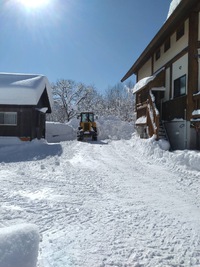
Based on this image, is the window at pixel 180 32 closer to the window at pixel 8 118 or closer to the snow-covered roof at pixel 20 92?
the snow-covered roof at pixel 20 92

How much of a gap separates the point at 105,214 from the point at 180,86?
10.7 metres

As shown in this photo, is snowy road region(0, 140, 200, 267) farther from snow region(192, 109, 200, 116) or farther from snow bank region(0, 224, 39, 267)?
snow region(192, 109, 200, 116)

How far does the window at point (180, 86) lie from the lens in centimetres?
1332

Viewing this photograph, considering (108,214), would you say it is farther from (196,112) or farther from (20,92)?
(20,92)

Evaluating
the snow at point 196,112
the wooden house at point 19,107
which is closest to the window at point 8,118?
the wooden house at point 19,107

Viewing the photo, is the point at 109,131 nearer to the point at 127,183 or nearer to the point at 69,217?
the point at 127,183

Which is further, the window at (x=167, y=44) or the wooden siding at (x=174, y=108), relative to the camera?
the window at (x=167, y=44)

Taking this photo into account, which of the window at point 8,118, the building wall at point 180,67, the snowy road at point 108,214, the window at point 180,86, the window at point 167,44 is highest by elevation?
the window at point 167,44

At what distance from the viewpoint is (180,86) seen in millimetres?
13867

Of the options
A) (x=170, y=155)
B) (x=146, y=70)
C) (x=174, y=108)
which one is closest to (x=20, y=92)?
(x=146, y=70)

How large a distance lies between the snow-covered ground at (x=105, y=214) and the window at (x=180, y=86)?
209 inches

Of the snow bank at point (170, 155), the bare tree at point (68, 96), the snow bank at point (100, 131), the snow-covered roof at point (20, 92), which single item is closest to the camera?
the snow bank at point (170, 155)

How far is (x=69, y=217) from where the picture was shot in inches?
178

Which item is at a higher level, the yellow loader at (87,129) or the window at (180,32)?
the window at (180,32)
